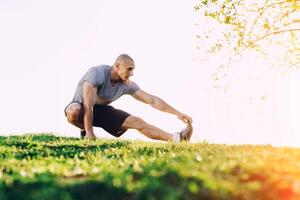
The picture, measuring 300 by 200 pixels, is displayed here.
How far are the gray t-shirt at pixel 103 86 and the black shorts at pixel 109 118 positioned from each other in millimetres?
206

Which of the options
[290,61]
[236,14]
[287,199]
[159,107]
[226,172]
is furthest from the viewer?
[290,61]

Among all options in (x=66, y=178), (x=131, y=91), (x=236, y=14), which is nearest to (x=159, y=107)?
(x=131, y=91)

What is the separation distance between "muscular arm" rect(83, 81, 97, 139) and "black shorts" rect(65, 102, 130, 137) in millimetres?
1038

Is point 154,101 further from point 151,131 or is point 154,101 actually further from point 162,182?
point 162,182

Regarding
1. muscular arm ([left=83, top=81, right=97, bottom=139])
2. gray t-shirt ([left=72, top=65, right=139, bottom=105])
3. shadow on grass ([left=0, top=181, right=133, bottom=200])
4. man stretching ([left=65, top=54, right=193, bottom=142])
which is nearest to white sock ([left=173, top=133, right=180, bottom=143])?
man stretching ([left=65, top=54, right=193, bottom=142])

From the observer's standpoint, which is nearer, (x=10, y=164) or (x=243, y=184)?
(x=243, y=184)

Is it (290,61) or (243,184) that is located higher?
(290,61)

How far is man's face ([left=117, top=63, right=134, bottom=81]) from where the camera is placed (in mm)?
13195

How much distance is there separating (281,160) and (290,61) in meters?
14.5

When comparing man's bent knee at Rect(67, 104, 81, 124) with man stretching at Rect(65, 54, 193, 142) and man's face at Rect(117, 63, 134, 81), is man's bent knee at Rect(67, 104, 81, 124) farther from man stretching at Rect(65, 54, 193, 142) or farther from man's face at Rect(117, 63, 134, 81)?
man's face at Rect(117, 63, 134, 81)

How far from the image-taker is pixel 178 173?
5242mm

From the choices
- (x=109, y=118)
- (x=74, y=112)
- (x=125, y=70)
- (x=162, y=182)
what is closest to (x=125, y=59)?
(x=125, y=70)

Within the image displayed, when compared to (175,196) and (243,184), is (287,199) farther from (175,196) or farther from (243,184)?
(175,196)

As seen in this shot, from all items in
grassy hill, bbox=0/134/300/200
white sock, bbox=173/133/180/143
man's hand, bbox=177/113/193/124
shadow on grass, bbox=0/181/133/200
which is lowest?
shadow on grass, bbox=0/181/133/200
